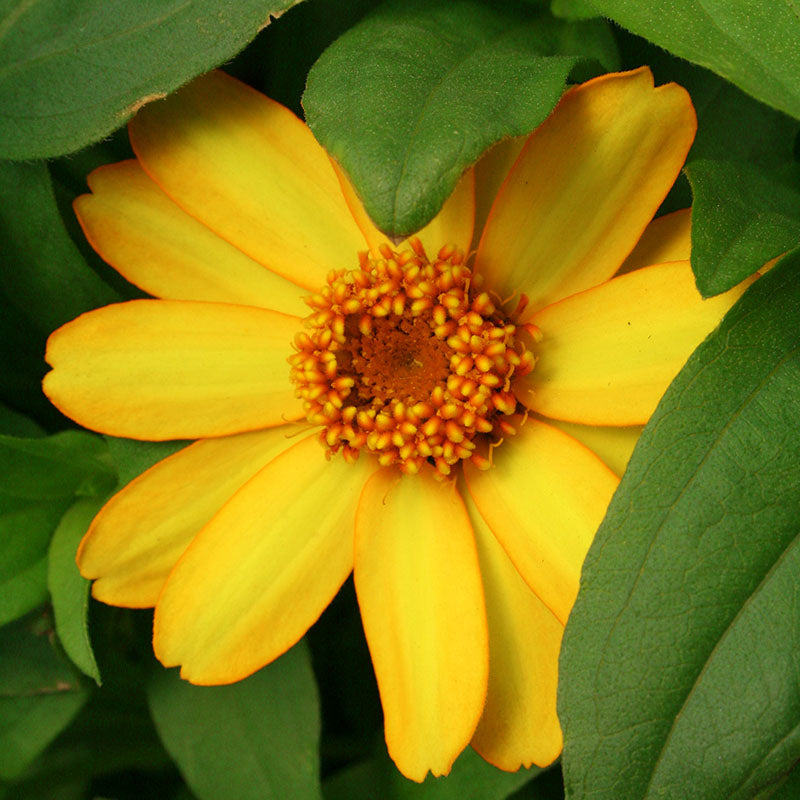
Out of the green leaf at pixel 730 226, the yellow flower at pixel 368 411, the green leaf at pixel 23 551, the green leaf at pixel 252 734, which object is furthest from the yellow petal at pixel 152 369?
the green leaf at pixel 730 226

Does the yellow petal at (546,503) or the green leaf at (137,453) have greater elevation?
the yellow petal at (546,503)

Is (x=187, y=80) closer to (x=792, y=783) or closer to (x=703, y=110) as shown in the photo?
(x=703, y=110)

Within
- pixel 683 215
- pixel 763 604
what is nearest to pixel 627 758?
pixel 763 604

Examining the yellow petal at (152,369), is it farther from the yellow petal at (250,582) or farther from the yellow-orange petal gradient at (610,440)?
the yellow-orange petal gradient at (610,440)

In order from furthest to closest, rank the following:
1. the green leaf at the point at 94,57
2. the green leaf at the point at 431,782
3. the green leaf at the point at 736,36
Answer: the green leaf at the point at 431,782 < the green leaf at the point at 94,57 < the green leaf at the point at 736,36

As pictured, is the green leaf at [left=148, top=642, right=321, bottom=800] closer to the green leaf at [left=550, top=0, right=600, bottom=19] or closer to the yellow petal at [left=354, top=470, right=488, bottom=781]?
the yellow petal at [left=354, top=470, right=488, bottom=781]

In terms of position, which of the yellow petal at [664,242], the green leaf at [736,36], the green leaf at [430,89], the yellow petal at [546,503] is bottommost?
the yellow petal at [546,503]
